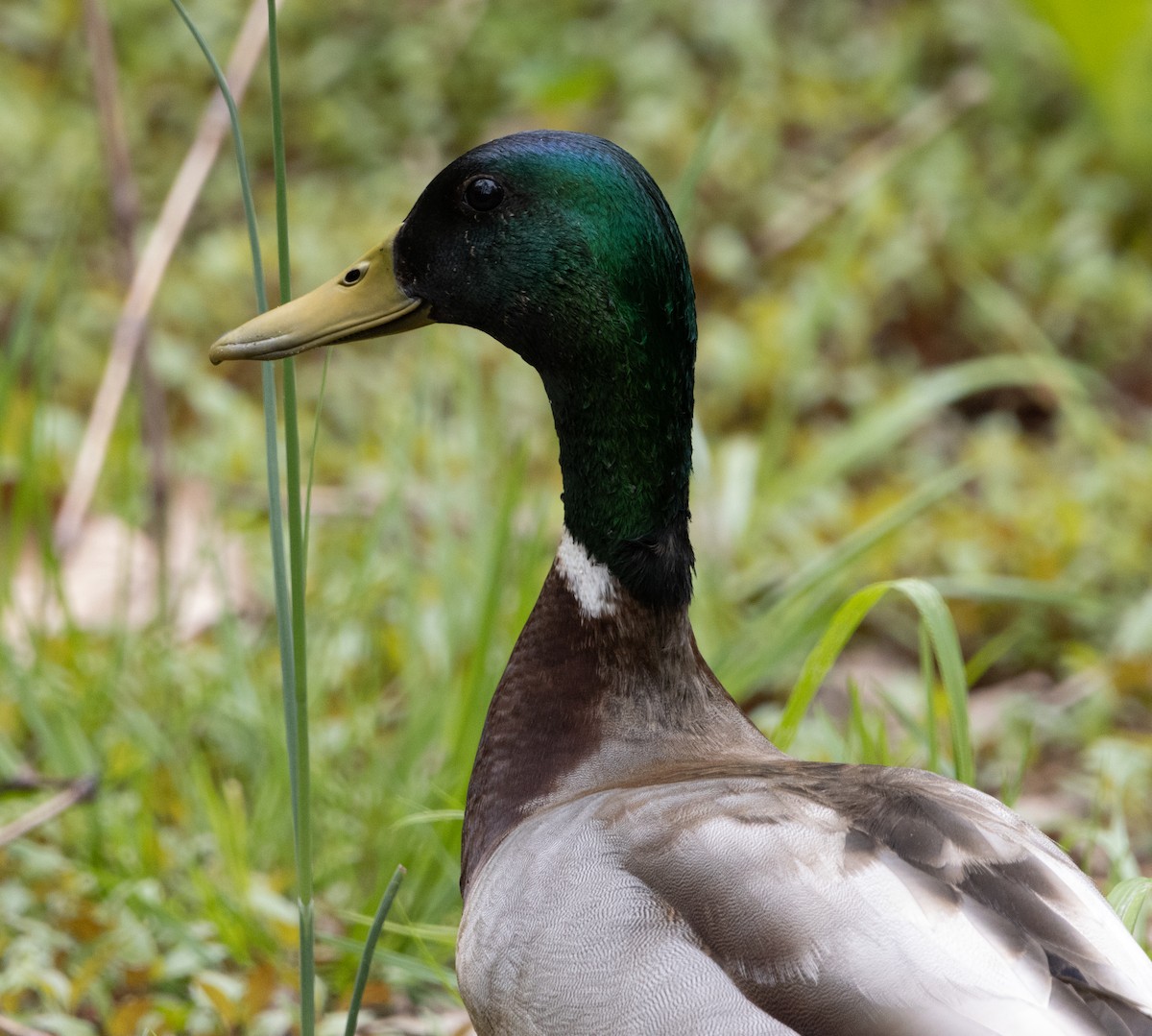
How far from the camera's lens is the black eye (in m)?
1.92

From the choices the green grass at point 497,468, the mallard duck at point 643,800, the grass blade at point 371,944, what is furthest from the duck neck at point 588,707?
the grass blade at point 371,944

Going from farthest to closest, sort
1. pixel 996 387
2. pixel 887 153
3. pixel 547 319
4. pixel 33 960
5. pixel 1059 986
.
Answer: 1. pixel 887 153
2. pixel 996 387
3. pixel 33 960
4. pixel 547 319
5. pixel 1059 986

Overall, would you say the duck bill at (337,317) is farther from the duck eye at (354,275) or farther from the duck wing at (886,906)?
the duck wing at (886,906)

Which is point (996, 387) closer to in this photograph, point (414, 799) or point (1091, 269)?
point (1091, 269)

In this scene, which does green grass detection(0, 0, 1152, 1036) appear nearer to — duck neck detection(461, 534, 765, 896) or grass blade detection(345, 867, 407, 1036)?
duck neck detection(461, 534, 765, 896)

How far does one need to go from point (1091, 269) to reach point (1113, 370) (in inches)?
12.8

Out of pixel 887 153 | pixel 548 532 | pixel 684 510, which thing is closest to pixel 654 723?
pixel 684 510

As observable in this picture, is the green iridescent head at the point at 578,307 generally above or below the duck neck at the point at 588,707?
above

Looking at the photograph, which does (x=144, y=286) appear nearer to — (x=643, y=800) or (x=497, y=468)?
(x=497, y=468)

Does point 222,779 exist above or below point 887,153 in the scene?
below

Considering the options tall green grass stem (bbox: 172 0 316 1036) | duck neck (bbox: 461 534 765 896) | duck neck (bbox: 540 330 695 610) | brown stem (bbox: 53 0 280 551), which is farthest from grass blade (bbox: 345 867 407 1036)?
brown stem (bbox: 53 0 280 551)

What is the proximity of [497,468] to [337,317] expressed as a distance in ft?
4.27

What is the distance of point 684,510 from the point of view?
202 centimetres

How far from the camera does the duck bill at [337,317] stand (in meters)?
1.82
